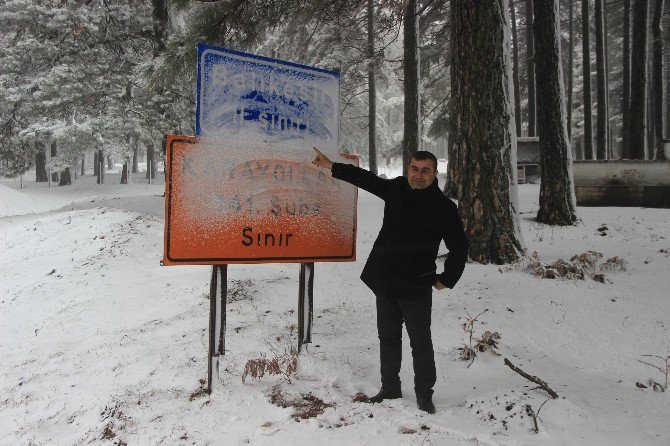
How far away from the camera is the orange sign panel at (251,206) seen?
3.09 m

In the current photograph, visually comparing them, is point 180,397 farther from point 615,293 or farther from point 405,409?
point 615,293

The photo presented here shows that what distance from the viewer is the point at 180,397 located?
10.5 ft

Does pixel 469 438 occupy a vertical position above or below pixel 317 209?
below

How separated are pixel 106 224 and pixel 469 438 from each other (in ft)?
30.4

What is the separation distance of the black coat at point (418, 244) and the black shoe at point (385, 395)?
0.72 m

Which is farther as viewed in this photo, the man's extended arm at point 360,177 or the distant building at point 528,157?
the distant building at point 528,157

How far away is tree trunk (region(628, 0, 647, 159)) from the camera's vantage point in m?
12.8

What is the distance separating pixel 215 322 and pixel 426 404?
5.50ft

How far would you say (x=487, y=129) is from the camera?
5.51 m

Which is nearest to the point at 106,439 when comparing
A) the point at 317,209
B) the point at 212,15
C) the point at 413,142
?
the point at 317,209

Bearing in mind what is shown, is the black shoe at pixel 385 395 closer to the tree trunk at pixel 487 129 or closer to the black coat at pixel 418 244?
the black coat at pixel 418 244

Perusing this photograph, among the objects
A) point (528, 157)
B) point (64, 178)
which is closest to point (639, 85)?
point (528, 157)

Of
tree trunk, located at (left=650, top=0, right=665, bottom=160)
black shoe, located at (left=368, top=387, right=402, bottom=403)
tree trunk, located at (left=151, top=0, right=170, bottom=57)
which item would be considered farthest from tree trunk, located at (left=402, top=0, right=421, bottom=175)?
black shoe, located at (left=368, top=387, right=402, bottom=403)

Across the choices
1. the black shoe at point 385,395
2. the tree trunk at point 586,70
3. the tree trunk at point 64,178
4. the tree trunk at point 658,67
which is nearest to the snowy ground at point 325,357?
the black shoe at point 385,395
